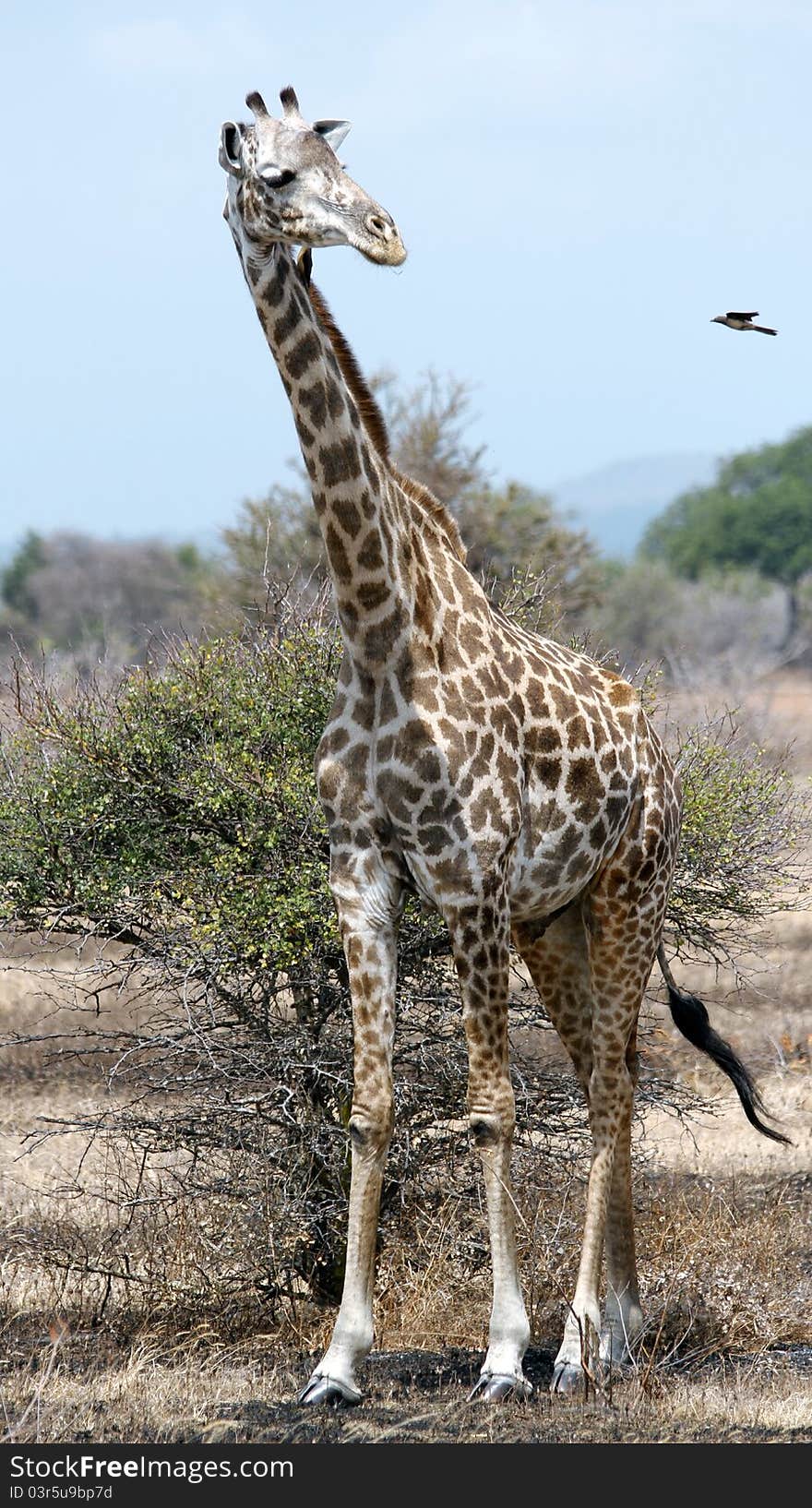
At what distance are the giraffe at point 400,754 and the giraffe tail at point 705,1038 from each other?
109 cm

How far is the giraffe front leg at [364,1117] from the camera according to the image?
576 centimetres

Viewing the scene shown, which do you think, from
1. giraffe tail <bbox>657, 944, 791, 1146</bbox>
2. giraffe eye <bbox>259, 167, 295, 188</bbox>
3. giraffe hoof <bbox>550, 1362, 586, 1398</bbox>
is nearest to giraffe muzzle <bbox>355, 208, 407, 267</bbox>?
giraffe eye <bbox>259, 167, 295, 188</bbox>

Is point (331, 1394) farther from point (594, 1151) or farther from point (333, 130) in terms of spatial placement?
point (333, 130)

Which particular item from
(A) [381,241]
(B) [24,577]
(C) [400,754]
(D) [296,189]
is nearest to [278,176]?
(D) [296,189]

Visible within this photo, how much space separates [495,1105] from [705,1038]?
1910 millimetres

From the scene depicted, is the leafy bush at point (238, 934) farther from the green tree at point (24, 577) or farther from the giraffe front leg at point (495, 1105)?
the green tree at point (24, 577)

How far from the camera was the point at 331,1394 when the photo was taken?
18.6ft

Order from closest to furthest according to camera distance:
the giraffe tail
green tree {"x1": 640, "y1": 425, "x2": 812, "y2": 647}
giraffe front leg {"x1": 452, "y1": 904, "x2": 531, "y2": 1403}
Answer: giraffe front leg {"x1": 452, "y1": 904, "x2": 531, "y2": 1403}, the giraffe tail, green tree {"x1": 640, "y1": 425, "x2": 812, "y2": 647}

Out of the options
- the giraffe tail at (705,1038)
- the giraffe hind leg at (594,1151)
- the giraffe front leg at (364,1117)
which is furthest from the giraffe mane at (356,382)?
the giraffe tail at (705,1038)

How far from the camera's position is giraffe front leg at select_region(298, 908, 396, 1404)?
18.9 feet

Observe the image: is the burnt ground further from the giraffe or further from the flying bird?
the flying bird

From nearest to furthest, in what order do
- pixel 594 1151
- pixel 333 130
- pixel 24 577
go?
pixel 333 130, pixel 594 1151, pixel 24 577

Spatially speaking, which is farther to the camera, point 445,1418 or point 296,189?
point 445,1418

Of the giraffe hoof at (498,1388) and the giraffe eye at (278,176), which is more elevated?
the giraffe eye at (278,176)
